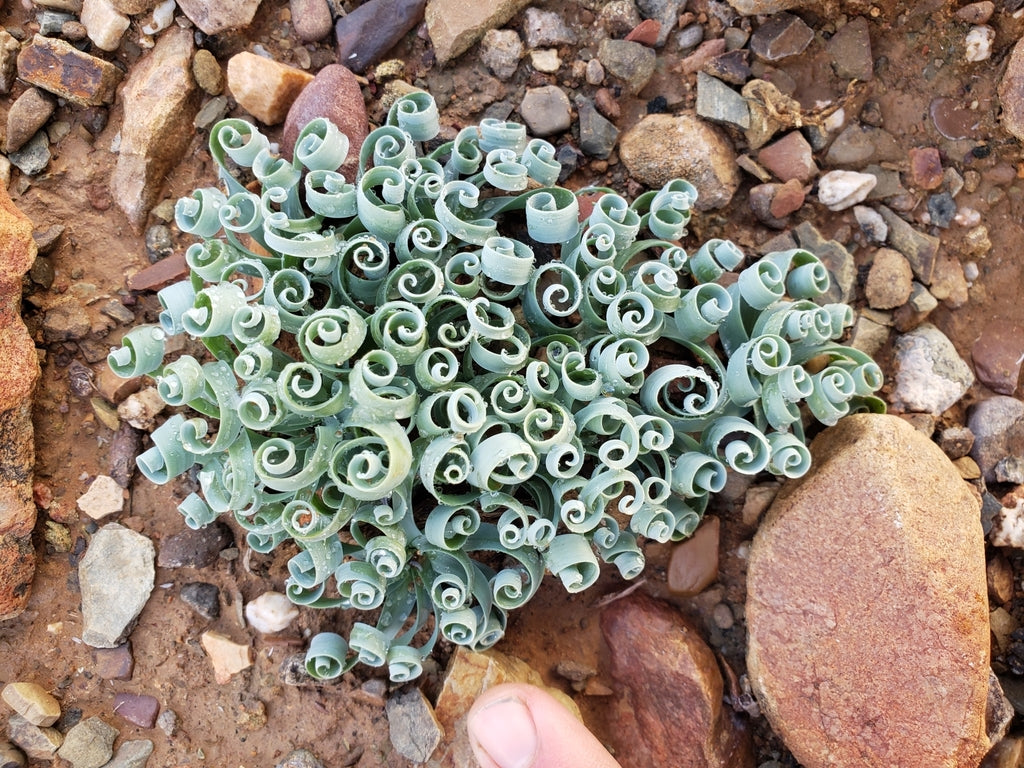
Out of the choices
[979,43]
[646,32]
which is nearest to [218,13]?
[646,32]

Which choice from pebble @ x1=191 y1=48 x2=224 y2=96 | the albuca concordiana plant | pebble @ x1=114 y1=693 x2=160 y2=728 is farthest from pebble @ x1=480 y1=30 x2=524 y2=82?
pebble @ x1=114 y1=693 x2=160 y2=728

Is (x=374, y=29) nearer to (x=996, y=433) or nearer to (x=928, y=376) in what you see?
(x=928, y=376)

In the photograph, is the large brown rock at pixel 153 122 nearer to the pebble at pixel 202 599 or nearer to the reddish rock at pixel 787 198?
the pebble at pixel 202 599

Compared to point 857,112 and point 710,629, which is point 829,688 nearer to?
point 710,629

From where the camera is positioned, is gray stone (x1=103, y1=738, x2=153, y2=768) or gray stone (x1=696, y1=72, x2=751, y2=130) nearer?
gray stone (x1=103, y1=738, x2=153, y2=768)

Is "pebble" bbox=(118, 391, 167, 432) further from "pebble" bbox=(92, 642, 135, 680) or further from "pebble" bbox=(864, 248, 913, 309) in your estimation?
"pebble" bbox=(864, 248, 913, 309)

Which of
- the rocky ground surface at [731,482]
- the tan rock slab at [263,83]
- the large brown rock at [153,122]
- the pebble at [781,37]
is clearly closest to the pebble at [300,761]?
the rocky ground surface at [731,482]
